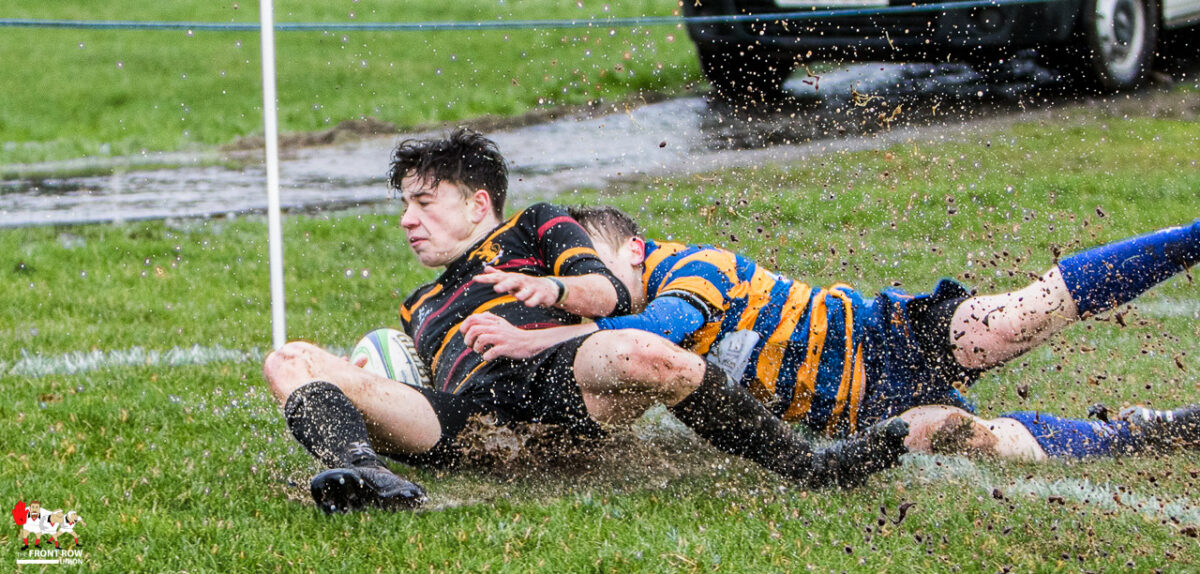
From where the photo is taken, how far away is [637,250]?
12.8 feet

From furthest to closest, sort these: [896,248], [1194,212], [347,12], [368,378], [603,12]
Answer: [347,12], [603,12], [1194,212], [896,248], [368,378]

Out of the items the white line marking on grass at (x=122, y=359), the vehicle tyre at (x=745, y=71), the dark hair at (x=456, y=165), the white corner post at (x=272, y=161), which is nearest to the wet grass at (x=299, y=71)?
the vehicle tyre at (x=745, y=71)

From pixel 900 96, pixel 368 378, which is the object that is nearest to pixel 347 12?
pixel 900 96

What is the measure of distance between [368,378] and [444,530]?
0.55m

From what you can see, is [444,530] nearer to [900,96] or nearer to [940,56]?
[940,56]

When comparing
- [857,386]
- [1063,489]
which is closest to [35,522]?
[857,386]

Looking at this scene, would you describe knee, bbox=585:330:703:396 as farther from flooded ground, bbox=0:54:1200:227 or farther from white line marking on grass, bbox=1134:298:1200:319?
flooded ground, bbox=0:54:1200:227

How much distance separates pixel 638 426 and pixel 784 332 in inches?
23.5

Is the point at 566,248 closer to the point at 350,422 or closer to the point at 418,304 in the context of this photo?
the point at 418,304

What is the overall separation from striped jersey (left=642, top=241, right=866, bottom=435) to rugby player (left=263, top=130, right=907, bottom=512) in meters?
0.22

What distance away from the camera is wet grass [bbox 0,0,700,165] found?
10.4 meters

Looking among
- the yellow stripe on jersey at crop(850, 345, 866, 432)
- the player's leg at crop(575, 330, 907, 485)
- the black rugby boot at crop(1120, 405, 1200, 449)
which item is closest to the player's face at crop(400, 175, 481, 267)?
the player's leg at crop(575, 330, 907, 485)

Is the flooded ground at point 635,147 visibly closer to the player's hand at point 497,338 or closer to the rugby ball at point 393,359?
the rugby ball at point 393,359

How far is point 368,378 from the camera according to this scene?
3.50 metres
